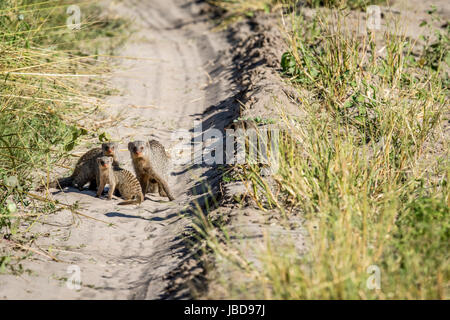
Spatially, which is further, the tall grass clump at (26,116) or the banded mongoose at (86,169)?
the banded mongoose at (86,169)

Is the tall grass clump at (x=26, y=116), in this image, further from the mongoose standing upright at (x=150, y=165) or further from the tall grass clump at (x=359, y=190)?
the tall grass clump at (x=359, y=190)

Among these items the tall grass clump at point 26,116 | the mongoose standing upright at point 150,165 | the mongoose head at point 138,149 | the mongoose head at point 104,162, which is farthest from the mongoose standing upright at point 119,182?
the tall grass clump at point 26,116

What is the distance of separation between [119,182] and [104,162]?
13.8 inches

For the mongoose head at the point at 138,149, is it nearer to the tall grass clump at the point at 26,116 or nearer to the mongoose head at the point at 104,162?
the mongoose head at the point at 104,162

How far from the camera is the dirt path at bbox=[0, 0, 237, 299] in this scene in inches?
141

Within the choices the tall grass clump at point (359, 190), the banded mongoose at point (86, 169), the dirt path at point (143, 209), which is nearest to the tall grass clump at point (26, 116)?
the banded mongoose at point (86, 169)

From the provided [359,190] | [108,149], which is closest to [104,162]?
[108,149]

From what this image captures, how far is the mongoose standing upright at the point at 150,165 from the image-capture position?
16.7 feet

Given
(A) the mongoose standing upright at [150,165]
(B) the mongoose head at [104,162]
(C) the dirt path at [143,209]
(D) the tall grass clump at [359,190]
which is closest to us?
(D) the tall grass clump at [359,190]

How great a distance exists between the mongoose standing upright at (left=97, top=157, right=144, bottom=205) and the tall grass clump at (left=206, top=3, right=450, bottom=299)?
4.43ft

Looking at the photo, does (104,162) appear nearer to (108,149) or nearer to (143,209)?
(108,149)

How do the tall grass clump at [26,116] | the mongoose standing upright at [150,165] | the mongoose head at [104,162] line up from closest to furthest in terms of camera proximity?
the tall grass clump at [26,116] → the mongoose head at [104,162] → the mongoose standing upright at [150,165]

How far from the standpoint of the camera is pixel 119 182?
5.25 meters

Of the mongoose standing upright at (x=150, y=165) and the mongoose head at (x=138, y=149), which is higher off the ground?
the mongoose head at (x=138, y=149)
